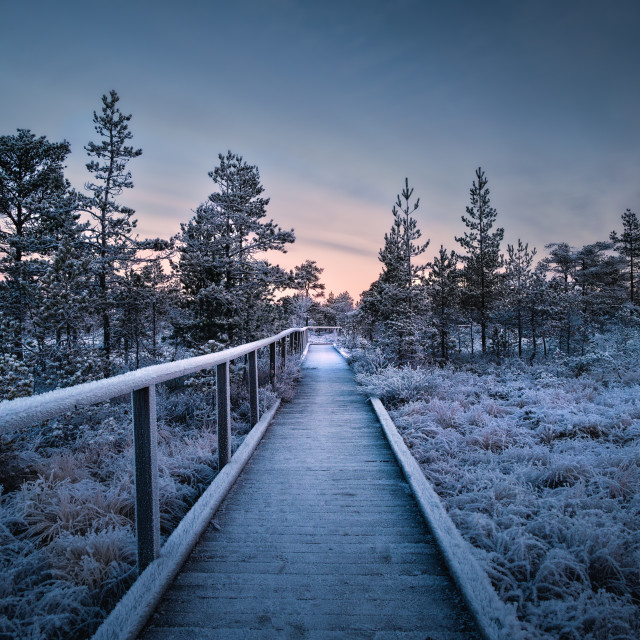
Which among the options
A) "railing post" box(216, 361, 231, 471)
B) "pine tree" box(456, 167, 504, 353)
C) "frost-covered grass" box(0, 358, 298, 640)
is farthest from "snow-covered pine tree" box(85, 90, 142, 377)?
"pine tree" box(456, 167, 504, 353)

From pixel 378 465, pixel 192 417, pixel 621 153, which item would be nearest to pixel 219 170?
pixel 192 417

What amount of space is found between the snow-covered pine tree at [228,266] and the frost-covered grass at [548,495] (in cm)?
745

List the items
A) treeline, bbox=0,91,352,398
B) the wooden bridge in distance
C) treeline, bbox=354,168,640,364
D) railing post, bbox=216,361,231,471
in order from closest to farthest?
the wooden bridge in distance, railing post, bbox=216,361,231,471, treeline, bbox=0,91,352,398, treeline, bbox=354,168,640,364

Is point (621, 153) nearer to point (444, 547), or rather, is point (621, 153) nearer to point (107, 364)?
point (444, 547)

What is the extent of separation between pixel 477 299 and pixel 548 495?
19775 millimetres

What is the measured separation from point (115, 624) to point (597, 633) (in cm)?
214

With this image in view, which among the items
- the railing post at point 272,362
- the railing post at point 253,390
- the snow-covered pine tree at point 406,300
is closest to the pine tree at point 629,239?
the snow-covered pine tree at point 406,300

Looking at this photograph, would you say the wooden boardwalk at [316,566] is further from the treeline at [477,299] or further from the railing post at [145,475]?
the treeline at [477,299]

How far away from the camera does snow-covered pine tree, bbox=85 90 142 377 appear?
14219 mm

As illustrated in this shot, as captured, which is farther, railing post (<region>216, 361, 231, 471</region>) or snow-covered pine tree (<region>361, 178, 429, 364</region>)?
snow-covered pine tree (<region>361, 178, 429, 364</region>)

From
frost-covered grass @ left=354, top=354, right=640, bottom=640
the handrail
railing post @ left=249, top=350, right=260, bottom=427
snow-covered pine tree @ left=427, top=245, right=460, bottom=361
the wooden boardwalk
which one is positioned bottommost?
the wooden boardwalk

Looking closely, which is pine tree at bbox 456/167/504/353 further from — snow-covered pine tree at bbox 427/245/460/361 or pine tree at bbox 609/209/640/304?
pine tree at bbox 609/209/640/304

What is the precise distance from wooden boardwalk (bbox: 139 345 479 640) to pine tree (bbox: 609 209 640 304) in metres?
36.2

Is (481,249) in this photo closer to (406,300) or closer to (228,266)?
(406,300)
